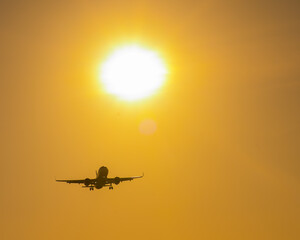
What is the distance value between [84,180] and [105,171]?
25.3ft

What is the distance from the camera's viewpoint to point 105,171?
16925 centimetres

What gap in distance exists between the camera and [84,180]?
6747 inches
